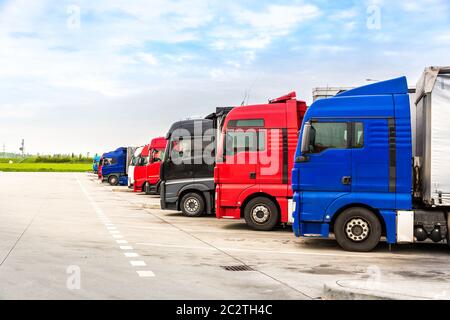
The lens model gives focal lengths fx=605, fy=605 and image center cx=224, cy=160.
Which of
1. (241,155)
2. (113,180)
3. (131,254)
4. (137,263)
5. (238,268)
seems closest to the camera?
(238,268)

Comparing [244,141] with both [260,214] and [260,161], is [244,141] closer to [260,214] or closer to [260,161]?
[260,161]

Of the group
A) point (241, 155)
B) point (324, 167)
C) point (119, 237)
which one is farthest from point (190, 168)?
point (324, 167)

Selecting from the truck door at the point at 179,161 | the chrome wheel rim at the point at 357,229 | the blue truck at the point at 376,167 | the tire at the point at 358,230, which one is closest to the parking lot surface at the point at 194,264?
the tire at the point at 358,230

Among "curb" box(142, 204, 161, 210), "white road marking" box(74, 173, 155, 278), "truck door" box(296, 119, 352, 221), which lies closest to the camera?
"white road marking" box(74, 173, 155, 278)

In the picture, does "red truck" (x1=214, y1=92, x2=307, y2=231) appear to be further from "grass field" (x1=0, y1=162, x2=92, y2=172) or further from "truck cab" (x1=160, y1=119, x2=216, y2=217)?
"grass field" (x1=0, y1=162, x2=92, y2=172)

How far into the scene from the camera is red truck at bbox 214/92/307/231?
569 inches

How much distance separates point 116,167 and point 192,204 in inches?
1089

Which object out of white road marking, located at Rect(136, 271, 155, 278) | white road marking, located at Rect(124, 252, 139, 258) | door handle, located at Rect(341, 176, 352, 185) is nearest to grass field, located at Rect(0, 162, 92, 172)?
white road marking, located at Rect(124, 252, 139, 258)

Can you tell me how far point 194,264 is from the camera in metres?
9.62

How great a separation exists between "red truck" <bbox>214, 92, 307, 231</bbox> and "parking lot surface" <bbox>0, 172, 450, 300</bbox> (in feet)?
2.06
